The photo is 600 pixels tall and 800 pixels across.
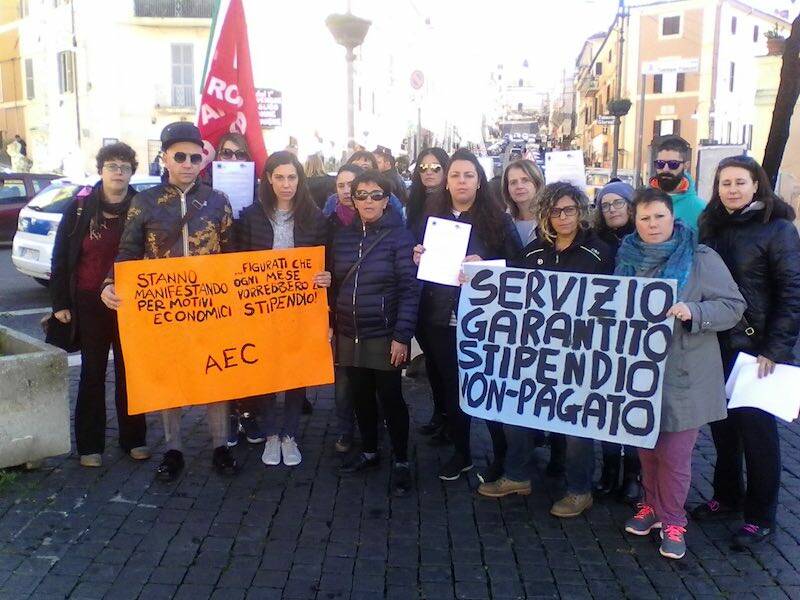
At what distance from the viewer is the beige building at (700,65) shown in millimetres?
49594

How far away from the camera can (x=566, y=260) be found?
424 centimetres

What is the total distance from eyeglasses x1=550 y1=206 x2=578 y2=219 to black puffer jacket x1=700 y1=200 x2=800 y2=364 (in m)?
0.75

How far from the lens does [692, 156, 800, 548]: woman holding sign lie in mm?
3834

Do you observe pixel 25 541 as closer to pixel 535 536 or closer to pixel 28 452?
pixel 28 452

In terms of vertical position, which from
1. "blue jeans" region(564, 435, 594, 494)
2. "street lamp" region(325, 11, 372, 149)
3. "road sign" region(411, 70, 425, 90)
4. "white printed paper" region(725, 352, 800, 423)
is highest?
"street lamp" region(325, 11, 372, 149)

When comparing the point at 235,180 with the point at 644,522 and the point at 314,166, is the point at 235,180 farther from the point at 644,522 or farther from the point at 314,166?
the point at 644,522

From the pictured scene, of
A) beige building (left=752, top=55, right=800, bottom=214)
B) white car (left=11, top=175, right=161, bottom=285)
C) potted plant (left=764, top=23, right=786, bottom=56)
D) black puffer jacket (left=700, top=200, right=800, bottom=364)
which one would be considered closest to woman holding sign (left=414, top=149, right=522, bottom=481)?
black puffer jacket (left=700, top=200, right=800, bottom=364)

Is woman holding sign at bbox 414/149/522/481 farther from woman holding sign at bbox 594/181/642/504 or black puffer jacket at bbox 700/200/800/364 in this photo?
black puffer jacket at bbox 700/200/800/364

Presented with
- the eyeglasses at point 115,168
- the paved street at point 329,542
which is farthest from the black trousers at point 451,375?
the eyeglasses at point 115,168

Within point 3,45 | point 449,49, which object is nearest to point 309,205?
point 3,45

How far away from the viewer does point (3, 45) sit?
1531 inches

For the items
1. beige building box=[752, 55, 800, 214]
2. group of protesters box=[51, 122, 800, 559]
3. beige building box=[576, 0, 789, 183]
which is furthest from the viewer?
beige building box=[576, 0, 789, 183]

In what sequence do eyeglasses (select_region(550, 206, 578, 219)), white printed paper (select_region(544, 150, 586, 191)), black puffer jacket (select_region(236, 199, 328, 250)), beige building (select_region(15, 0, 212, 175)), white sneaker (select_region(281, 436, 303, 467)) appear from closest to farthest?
eyeglasses (select_region(550, 206, 578, 219)) < black puffer jacket (select_region(236, 199, 328, 250)) < white sneaker (select_region(281, 436, 303, 467)) < white printed paper (select_region(544, 150, 586, 191)) < beige building (select_region(15, 0, 212, 175))

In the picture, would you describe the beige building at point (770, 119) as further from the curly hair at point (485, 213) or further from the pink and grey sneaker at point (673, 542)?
the pink and grey sneaker at point (673, 542)
